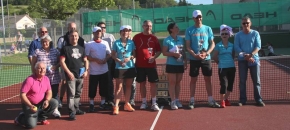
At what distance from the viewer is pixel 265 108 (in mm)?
7836

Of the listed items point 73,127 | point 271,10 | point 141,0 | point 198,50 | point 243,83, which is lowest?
point 73,127

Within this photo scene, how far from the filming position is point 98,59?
25.7 feet

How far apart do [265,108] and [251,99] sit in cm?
108

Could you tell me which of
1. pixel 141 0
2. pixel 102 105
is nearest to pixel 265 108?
pixel 102 105

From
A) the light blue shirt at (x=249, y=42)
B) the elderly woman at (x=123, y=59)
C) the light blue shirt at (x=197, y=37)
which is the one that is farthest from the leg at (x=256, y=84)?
the elderly woman at (x=123, y=59)

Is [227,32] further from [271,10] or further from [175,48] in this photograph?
[271,10]

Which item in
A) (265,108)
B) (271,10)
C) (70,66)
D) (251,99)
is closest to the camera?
(70,66)

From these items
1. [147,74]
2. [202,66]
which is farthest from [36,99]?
[202,66]

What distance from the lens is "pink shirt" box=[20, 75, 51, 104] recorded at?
6.71m

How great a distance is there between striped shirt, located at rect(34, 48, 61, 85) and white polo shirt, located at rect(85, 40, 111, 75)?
2.30 feet

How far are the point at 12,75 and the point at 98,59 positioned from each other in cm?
892

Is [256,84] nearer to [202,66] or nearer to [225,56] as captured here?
[225,56]

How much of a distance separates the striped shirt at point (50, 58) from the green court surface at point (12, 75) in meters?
6.58

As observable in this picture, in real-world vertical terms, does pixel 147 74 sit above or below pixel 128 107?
above
